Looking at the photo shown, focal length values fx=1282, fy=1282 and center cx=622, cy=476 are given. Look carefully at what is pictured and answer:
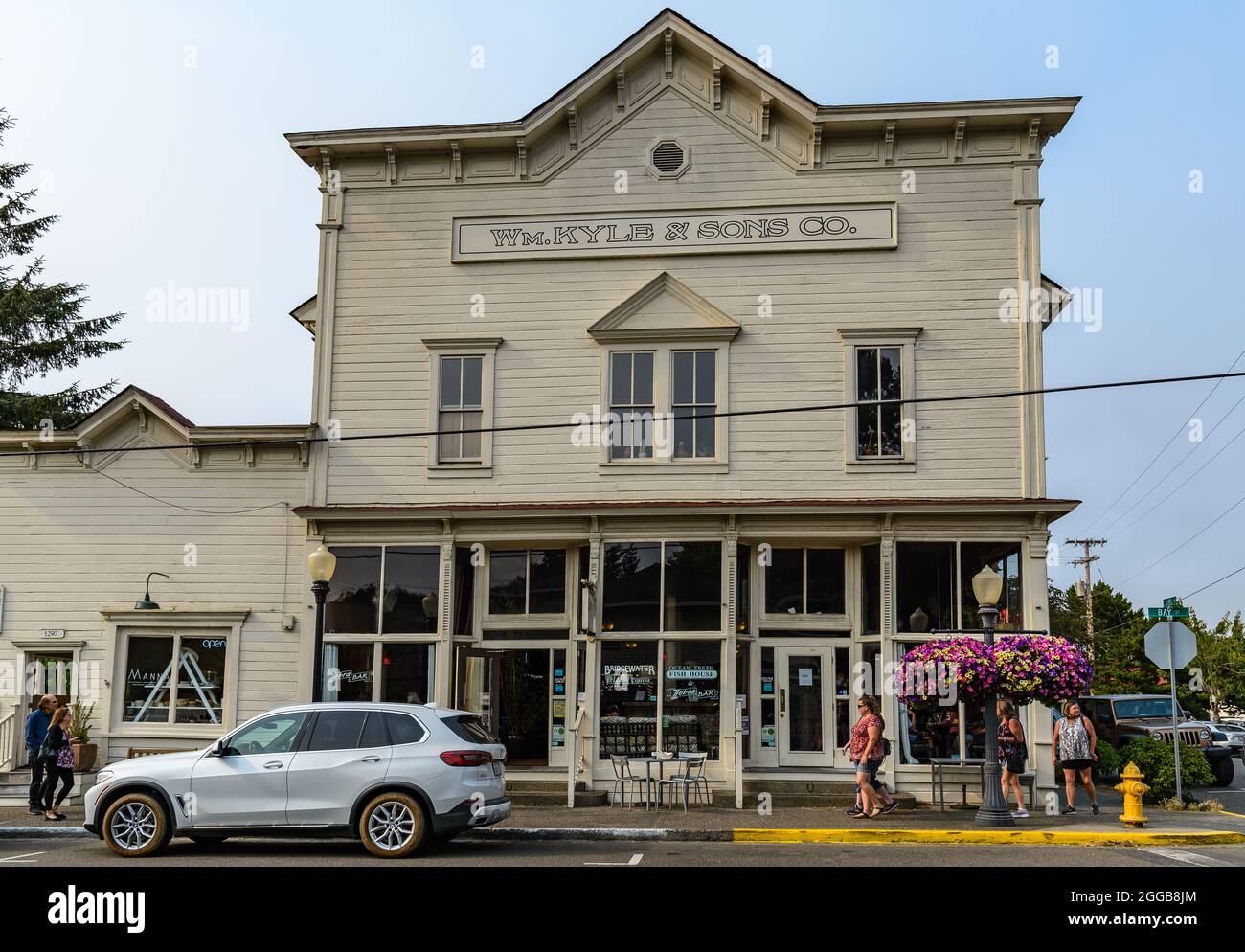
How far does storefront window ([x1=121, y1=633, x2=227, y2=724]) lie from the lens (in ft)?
70.9

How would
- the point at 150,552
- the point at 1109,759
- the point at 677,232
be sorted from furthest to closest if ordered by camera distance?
the point at 1109,759 → the point at 150,552 → the point at 677,232

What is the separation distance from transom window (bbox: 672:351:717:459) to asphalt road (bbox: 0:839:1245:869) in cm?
732

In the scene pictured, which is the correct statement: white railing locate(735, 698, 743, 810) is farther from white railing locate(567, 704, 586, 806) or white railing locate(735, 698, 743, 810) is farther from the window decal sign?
the window decal sign

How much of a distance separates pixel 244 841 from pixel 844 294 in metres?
12.4

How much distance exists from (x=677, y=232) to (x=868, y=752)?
9144mm

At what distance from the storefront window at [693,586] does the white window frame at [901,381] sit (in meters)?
2.68

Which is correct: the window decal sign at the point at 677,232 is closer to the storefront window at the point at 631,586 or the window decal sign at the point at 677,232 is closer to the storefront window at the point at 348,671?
the storefront window at the point at 631,586

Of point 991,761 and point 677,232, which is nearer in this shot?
point 991,761

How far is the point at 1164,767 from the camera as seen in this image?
21688 mm

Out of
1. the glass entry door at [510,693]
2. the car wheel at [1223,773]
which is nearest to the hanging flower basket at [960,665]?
the glass entry door at [510,693]

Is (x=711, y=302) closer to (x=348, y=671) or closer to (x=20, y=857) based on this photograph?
(x=348, y=671)

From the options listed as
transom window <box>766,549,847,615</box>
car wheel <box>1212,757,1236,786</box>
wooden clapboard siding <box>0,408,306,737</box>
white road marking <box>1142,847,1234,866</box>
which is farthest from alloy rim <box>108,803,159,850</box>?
car wheel <box>1212,757,1236,786</box>

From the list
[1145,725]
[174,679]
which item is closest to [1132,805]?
[1145,725]
